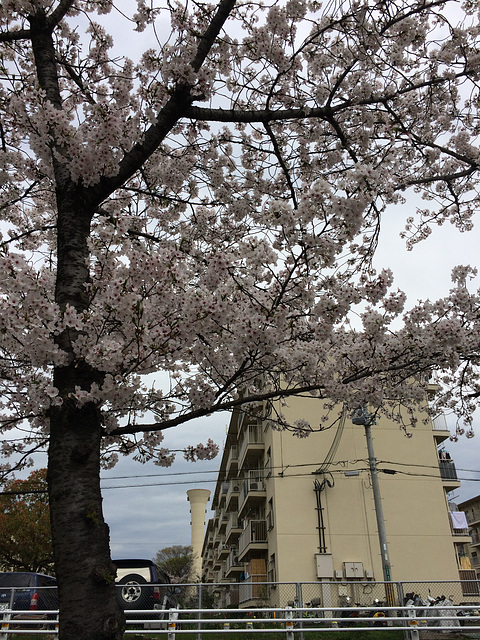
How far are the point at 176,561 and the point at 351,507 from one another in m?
41.3

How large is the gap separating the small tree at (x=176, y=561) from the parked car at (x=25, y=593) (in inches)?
1721

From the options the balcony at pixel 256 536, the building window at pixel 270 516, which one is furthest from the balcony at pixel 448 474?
the balcony at pixel 256 536

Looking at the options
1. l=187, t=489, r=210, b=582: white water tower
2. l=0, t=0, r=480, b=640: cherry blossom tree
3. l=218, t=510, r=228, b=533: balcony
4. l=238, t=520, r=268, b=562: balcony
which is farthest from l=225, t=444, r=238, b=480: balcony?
l=187, t=489, r=210, b=582: white water tower

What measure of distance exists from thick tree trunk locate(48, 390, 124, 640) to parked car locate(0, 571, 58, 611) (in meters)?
8.46

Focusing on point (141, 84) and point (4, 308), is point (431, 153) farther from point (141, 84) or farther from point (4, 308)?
point (4, 308)

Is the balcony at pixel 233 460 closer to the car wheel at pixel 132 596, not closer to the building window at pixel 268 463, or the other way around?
the building window at pixel 268 463

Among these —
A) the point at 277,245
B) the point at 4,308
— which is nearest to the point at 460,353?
the point at 277,245

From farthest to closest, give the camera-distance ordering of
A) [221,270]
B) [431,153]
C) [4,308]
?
[431,153], [221,270], [4,308]

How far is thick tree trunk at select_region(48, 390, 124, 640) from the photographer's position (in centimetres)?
306

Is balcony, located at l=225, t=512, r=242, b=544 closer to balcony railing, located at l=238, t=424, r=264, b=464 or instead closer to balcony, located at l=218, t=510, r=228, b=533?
balcony railing, located at l=238, t=424, r=264, b=464

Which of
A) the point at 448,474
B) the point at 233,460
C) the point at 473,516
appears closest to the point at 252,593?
the point at 448,474

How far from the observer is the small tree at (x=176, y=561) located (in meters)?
53.3

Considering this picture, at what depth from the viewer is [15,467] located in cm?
433

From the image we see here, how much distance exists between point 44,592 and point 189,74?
10567 mm
